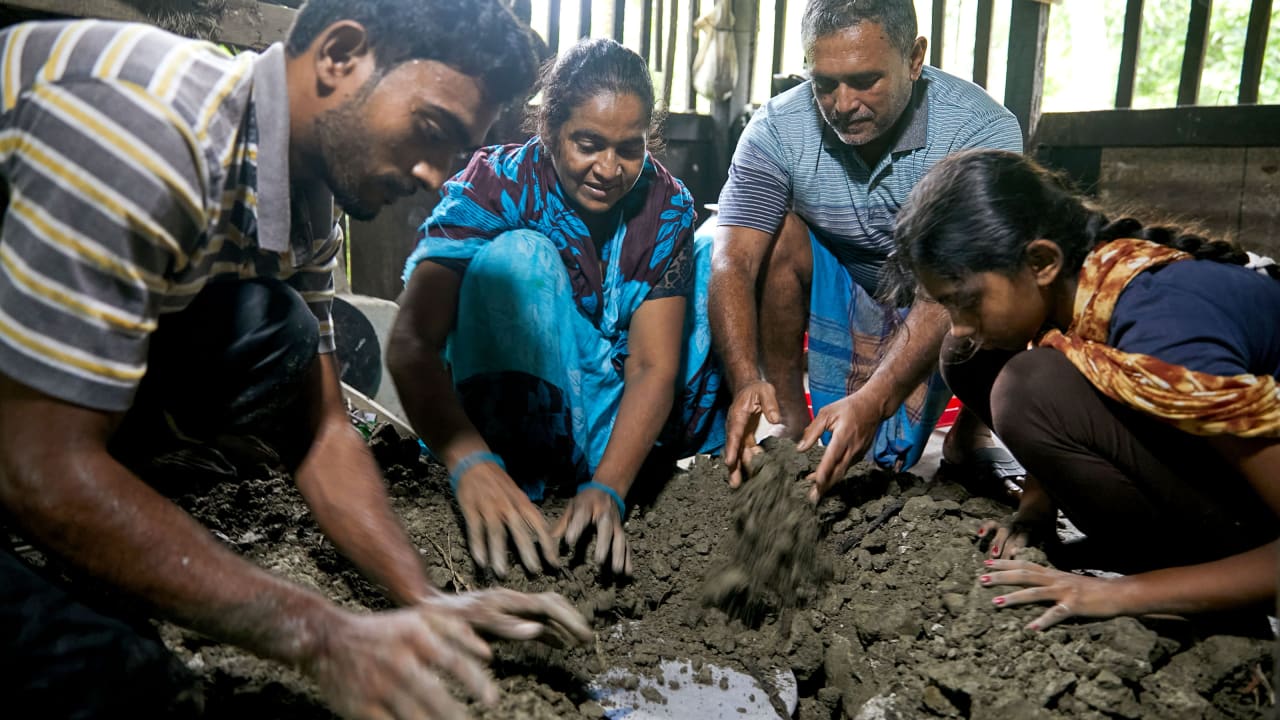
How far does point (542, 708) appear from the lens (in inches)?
67.5

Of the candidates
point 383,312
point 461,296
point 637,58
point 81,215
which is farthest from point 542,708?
point 383,312

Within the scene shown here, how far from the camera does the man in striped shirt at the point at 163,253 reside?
1206 mm

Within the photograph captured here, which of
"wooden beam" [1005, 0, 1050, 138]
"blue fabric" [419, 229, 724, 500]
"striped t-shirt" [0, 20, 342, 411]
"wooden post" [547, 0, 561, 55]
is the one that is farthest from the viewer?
"wooden post" [547, 0, 561, 55]

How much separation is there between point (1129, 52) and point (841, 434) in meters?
3.36

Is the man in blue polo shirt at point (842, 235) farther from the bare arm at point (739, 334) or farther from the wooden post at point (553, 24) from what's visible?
the wooden post at point (553, 24)

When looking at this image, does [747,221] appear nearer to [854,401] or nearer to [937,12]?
[854,401]

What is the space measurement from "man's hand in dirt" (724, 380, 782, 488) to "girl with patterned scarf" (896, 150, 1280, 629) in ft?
1.96

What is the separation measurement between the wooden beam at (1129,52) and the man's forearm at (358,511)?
169 inches

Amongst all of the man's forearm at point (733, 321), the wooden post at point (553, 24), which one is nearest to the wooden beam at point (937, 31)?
the wooden post at point (553, 24)

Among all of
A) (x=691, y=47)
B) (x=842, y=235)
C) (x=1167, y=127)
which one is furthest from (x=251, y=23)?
(x=1167, y=127)

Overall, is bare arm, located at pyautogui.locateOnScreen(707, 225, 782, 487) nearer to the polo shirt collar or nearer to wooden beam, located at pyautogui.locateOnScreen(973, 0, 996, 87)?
the polo shirt collar

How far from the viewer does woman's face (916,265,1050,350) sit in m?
→ 2.03

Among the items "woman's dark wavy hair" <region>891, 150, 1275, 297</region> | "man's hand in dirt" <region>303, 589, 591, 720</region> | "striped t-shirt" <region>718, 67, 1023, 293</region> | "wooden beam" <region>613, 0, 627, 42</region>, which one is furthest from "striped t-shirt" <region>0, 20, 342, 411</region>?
"wooden beam" <region>613, 0, 627, 42</region>

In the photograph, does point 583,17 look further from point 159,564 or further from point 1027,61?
point 159,564
